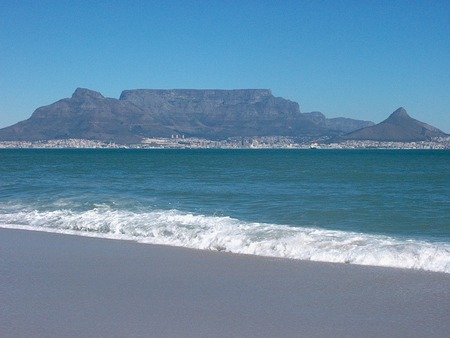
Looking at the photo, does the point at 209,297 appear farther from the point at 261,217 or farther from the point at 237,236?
the point at 261,217

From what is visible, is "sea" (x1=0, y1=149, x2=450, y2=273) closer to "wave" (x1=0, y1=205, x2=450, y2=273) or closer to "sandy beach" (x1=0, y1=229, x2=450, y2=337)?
"wave" (x1=0, y1=205, x2=450, y2=273)

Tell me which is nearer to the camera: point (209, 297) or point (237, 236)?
point (209, 297)

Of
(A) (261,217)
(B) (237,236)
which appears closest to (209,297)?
(B) (237,236)

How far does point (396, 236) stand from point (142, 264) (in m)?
7.44

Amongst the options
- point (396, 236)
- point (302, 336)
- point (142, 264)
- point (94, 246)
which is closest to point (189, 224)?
point (94, 246)

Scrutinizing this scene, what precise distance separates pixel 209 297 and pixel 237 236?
5.61m

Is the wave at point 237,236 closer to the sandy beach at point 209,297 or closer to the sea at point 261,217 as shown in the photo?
the sea at point 261,217

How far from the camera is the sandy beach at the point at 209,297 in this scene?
8.55 metres

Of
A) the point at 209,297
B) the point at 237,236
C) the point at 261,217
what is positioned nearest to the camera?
the point at 209,297

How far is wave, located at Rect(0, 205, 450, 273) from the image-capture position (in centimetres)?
1313

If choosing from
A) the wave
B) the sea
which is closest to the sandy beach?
the wave

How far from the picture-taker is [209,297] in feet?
33.3

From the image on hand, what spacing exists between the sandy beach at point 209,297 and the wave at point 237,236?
72 cm

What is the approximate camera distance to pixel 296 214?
68.0ft
